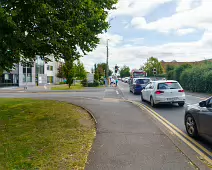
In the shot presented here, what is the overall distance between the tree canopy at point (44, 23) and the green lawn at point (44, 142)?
Answer: 2.88 metres

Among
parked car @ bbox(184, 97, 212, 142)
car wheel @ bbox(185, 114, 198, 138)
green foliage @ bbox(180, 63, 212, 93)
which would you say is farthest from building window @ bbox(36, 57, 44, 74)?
parked car @ bbox(184, 97, 212, 142)

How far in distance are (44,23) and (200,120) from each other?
20.6 feet

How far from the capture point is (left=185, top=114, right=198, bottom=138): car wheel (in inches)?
213

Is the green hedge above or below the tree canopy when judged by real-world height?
below

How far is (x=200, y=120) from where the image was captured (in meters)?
5.04

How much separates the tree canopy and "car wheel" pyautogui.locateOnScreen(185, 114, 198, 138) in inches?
204

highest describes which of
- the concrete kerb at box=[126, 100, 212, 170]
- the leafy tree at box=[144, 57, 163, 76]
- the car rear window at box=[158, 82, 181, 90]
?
the leafy tree at box=[144, 57, 163, 76]

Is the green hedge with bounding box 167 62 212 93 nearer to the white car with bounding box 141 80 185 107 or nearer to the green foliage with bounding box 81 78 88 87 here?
the white car with bounding box 141 80 185 107

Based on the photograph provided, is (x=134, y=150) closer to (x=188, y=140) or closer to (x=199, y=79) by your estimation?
(x=188, y=140)

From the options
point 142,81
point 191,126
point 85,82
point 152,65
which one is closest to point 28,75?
point 85,82

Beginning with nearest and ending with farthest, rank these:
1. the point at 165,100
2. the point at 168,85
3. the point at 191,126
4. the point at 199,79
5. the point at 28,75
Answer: the point at 191,126
the point at 165,100
the point at 168,85
the point at 199,79
the point at 28,75

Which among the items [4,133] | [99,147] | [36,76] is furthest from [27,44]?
[36,76]

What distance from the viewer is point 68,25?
7910mm

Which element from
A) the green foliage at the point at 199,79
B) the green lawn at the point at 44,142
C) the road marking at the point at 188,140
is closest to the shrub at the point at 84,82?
the green foliage at the point at 199,79
